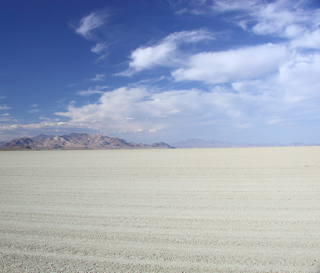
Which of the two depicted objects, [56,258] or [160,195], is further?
[160,195]

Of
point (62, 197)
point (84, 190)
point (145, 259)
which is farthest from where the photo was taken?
point (84, 190)

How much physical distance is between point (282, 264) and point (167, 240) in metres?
1.76

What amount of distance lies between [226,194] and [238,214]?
221 cm

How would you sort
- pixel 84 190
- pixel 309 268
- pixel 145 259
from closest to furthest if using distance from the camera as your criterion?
pixel 309 268 < pixel 145 259 < pixel 84 190

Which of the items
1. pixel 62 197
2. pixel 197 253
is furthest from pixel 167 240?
pixel 62 197

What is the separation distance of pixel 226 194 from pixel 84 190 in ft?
16.1

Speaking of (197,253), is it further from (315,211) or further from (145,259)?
(315,211)

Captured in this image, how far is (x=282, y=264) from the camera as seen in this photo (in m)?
3.37

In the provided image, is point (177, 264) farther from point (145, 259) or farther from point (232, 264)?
point (232, 264)

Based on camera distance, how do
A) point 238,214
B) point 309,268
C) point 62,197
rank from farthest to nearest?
point 62,197, point 238,214, point 309,268

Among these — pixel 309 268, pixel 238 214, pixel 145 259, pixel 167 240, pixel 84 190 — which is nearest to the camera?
pixel 309 268

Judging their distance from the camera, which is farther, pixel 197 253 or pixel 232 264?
pixel 197 253

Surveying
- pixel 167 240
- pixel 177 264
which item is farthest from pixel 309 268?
pixel 167 240

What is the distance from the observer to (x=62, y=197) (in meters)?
7.70
